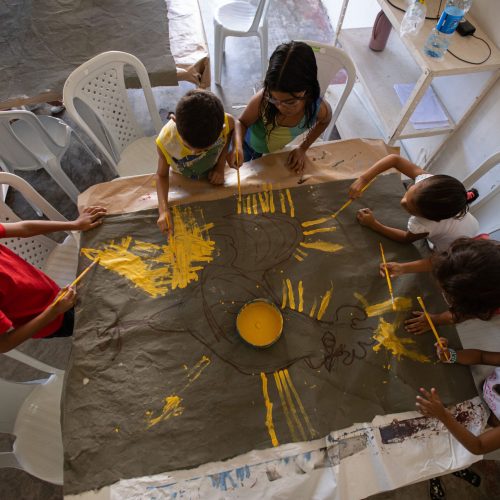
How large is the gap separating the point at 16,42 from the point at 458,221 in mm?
2422

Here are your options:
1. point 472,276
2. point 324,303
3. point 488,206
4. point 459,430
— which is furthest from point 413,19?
point 459,430

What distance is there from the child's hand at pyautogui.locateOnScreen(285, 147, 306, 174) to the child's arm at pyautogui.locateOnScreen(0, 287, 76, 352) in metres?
0.91

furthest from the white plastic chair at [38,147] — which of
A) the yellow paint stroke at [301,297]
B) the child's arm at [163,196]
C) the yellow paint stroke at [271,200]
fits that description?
the yellow paint stroke at [301,297]

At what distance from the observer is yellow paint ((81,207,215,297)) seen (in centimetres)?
116

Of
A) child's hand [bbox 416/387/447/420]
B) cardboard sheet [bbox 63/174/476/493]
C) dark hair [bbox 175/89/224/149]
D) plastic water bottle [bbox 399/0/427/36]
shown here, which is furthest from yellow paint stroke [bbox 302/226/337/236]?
plastic water bottle [bbox 399/0/427/36]

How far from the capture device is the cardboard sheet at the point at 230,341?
0.96 metres

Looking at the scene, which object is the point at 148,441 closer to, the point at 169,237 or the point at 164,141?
the point at 169,237

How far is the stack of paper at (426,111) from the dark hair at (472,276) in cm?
127

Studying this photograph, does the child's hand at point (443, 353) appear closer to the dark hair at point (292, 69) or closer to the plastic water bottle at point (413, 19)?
the dark hair at point (292, 69)

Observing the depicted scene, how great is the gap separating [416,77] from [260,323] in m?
1.99

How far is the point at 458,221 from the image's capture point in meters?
1.25

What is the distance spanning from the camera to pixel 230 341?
1.07 meters

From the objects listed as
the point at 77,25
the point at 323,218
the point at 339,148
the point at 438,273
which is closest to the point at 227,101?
the point at 77,25

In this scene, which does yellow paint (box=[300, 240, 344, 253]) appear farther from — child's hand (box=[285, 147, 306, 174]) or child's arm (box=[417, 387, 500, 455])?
child's arm (box=[417, 387, 500, 455])
